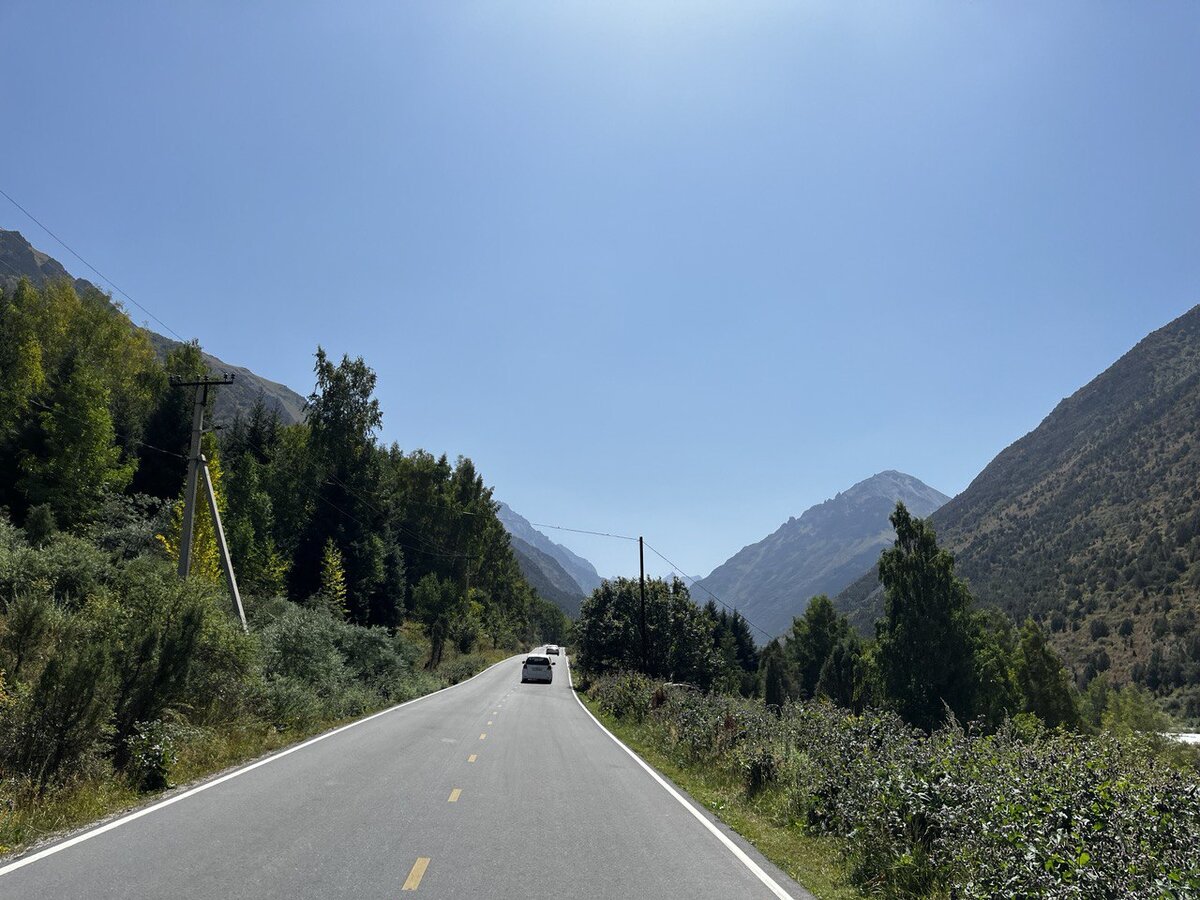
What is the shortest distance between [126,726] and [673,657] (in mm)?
42737

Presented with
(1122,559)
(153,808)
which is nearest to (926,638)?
(153,808)

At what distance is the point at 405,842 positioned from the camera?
25.2ft

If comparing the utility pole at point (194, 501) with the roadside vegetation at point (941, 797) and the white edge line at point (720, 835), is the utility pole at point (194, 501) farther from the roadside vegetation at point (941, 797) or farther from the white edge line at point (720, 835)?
the roadside vegetation at point (941, 797)

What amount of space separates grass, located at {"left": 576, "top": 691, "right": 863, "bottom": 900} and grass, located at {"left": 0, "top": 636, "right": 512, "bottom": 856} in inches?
309

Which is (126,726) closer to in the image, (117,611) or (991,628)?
(117,611)

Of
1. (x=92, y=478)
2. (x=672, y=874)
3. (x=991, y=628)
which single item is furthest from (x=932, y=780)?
(x=991, y=628)

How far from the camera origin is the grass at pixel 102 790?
769cm

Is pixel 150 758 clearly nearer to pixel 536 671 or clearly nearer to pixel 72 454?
pixel 72 454

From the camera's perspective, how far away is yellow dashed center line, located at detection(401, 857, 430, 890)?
6137 millimetres

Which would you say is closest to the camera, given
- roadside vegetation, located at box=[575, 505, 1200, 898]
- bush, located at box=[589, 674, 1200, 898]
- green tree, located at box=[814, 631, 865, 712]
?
bush, located at box=[589, 674, 1200, 898]

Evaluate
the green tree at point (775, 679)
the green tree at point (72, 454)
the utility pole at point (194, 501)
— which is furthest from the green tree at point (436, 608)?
the green tree at point (775, 679)

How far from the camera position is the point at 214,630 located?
14.4 metres

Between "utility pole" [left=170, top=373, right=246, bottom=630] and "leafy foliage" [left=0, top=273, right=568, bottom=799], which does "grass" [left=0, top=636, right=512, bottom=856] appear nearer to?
"leafy foliage" [left=0, top=273, right=568, bottom=799]

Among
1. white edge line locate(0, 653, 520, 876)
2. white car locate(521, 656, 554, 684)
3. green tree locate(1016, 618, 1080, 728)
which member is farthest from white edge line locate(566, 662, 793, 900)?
green tree locate(1016, 618, 1080, 728)
